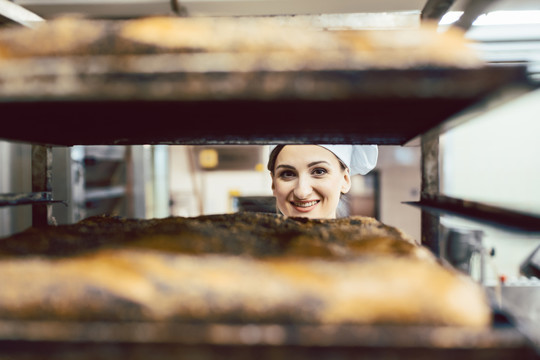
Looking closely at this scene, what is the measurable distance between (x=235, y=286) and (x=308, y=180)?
1.17 metres

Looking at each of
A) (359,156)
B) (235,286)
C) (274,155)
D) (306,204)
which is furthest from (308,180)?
(235,286)

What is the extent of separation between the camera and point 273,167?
1.83 metres

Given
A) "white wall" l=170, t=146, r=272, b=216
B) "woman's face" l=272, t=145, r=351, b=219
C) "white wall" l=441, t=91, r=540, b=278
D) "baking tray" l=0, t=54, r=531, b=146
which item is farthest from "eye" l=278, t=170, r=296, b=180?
"white wall" l=441, t=91, r=540, b=278

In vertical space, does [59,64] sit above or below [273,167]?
above

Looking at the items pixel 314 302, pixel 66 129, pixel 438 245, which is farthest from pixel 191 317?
pixel 438 245

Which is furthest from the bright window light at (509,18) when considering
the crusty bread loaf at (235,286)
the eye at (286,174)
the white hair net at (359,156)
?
the crusty bread loaf at (235,286)

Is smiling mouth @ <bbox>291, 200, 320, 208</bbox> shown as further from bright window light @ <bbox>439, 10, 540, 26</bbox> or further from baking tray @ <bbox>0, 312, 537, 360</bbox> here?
baking tray @ <bbox>0, 312, 537, 360</bbox>

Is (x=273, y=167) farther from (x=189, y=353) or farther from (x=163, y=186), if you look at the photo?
(x=163, y=186)

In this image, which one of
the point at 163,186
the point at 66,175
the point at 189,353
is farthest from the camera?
the point at 163,186

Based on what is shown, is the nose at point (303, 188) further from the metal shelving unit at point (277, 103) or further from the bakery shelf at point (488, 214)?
the metal shelving unit at point (277, 103)

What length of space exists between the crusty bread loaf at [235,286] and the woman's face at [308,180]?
3.31ft

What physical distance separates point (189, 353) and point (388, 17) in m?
1.03

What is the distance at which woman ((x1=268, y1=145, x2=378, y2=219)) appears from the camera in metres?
1.68

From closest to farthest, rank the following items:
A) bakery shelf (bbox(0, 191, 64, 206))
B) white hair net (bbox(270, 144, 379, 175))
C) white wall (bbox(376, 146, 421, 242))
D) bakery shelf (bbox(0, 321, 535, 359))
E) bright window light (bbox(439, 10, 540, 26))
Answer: bakery shelf (bbox(0, 321, 535, 359)) → bakery shelf (bbox(0, 191, 64, 206)) → bright window light (bbox(439, 10, 540, 26)) → white hair net (bbox(270, 144, 379, 175)) → white wall (bbox(376, 146, 421, 242))
